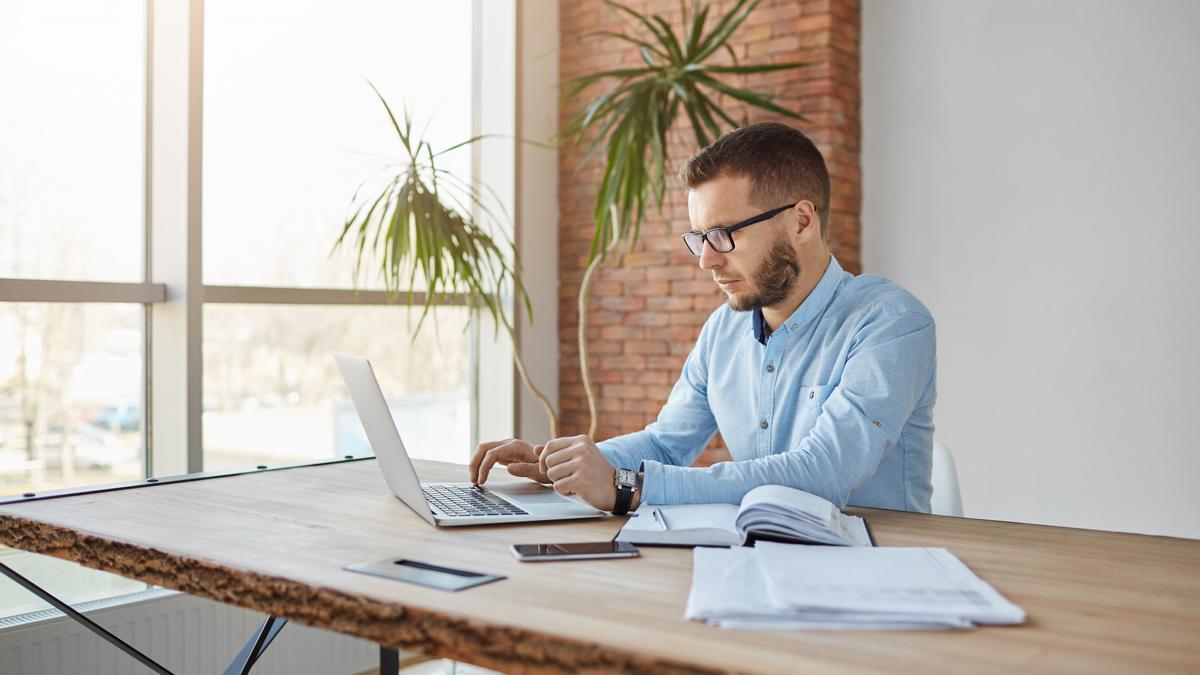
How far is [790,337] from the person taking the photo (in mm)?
2168

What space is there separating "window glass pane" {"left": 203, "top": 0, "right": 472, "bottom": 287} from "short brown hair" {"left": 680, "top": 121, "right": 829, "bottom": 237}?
198cm

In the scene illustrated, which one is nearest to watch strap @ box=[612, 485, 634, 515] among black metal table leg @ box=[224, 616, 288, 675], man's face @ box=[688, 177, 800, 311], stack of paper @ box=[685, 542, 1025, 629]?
stack of paper @ box=[685, 542, 1025, 629]

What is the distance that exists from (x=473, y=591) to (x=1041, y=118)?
3.24m

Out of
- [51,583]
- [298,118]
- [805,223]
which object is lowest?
[51,583]

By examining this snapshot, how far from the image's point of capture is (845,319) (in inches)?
82.0

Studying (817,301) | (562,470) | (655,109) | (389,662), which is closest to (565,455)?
(562,470)

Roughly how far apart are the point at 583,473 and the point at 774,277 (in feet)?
2.15

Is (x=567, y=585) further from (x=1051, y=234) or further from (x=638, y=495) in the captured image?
(x=1051, y=234)

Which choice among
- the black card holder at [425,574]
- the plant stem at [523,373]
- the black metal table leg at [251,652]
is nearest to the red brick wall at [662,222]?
the plant stem at [523,373]

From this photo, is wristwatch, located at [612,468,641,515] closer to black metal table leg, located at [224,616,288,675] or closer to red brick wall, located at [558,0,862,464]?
black metal table leg, located at [224,616,288,675]

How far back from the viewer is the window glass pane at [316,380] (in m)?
3.52

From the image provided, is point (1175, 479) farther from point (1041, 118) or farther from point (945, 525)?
point (945, 525)

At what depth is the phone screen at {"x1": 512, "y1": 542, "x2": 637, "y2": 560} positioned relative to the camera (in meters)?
1.40

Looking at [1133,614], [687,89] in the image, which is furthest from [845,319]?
[687,89]
